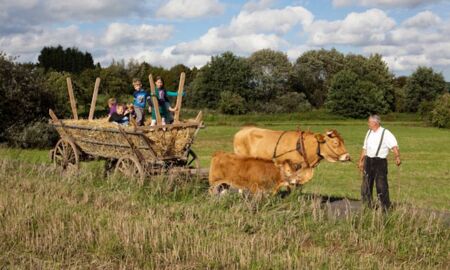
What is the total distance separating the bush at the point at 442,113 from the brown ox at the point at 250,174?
6021 centimetres

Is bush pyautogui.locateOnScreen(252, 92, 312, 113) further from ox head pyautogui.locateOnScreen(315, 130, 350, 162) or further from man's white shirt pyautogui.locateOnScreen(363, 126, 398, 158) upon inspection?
man's white shirt pyautogui.locateOnScreen(363, 126, 398, 158)

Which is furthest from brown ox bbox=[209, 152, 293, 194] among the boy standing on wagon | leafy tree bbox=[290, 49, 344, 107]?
leafy tree bbox=[290, 49, 344, 107]

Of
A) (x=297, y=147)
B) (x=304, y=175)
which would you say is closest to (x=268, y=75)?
(x=297, y=147)

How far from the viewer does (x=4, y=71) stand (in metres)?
28.7

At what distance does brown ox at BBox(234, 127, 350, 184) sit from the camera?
10.3 meters

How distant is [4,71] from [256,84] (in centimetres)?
5944

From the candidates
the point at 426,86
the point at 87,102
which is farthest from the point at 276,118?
the point at 426,86

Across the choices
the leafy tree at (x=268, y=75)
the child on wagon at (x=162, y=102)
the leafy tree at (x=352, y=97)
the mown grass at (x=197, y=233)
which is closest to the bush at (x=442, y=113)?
the leafy tree at (x=352, y=97)

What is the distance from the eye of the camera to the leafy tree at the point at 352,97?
76625 millimetres

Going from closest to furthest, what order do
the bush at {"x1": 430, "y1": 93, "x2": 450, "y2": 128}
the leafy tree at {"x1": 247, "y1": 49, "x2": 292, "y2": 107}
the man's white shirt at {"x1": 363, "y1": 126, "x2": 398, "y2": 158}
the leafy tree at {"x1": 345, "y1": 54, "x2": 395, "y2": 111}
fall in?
1. the man's white shirt at {"x1": 363, "y1": 126, "x2": 398, "y2": 158}
2. the bush at {"x1": 430, "y1": 93, "x2": 450, "y2": 128}
3. the leafy tree at {"x1": 247, "y1": 49, "x2": 292, "y2": 107}
4. the leafy tree at {"x1": 345, "y1": 54, "x2": 395, "y2": 111}

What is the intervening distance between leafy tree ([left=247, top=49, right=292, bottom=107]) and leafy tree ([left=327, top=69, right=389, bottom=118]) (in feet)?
33.2

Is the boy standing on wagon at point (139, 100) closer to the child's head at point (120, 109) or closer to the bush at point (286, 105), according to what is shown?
the child's head at point (120, 109)

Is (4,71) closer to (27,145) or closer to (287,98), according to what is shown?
(27,145)

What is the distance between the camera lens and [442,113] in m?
64.6
